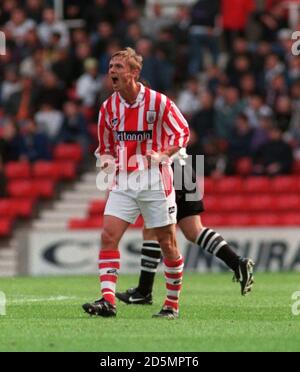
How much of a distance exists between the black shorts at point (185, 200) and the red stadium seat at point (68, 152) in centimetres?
1074

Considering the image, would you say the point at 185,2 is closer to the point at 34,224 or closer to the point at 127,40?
the point at 127,40

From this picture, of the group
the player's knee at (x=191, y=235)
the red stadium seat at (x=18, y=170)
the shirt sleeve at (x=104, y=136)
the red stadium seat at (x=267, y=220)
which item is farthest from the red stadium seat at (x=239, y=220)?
the shirt sleeve at (x=104, y=136)

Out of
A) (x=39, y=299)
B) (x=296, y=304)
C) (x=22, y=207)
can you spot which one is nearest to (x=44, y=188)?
(x=22, y=207)

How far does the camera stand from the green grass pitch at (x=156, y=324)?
28.2ft

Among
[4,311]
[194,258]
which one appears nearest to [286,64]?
[194,258]

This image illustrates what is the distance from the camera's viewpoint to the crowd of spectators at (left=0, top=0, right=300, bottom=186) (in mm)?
21438

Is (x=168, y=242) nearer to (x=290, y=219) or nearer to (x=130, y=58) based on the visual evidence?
(x=130, y=58)

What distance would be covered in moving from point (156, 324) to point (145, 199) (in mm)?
1108

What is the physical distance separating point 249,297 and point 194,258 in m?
7.12

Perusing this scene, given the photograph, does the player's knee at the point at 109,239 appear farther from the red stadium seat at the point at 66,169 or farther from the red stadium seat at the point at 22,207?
the red stadium seat at the point at 66,169

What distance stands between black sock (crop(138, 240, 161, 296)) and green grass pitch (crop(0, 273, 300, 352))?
28cm

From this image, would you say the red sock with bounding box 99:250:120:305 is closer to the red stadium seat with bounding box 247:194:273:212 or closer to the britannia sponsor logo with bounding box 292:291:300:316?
the britannia sponsor logo with bounding box 292:291:300:316

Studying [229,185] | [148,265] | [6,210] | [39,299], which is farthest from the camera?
[6,210]

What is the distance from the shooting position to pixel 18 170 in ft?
74.6
